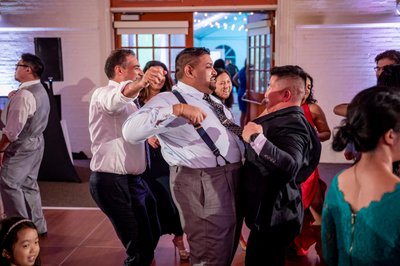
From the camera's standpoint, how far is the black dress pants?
2.97m

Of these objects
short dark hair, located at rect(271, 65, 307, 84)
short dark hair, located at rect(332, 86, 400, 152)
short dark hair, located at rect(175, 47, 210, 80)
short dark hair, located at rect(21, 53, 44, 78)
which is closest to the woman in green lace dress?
short dark hair, located at rect(332, 86, 400, 152)

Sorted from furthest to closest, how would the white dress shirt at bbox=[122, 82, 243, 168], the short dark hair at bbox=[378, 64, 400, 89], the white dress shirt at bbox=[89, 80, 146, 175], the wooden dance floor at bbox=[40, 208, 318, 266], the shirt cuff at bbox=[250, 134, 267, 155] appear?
the wooden dance floor at bbox=[40, 208, 318, 266] → the white dress shirt at bbox=[89, 80, 146, 175] → the short dark hair at bbox=[378, 64, 400, 89] → the white dress shirt at bbox=[122, 82, 243, 168] → the shirt cuff at bbox=[250, 134, 267, 155]

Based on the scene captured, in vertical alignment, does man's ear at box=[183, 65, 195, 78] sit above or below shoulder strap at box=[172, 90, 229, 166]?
above

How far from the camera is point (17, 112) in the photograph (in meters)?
3.78

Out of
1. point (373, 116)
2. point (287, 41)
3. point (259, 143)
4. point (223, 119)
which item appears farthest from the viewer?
point (287, 41)

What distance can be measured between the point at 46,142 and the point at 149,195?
3.36m

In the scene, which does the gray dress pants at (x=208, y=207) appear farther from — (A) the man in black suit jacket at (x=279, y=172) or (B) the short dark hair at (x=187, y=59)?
(B) the short dark hair at (x=187, y=59)

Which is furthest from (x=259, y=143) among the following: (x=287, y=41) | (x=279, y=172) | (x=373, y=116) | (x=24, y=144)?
(x=287, y=41)

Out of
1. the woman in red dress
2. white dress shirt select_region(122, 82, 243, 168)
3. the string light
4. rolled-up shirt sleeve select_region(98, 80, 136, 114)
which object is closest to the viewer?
white dress shirt select_region(122, 82, 243, 168)

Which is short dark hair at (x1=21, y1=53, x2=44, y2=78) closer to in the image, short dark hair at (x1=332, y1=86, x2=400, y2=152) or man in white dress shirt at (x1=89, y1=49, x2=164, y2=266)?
man in white dress shirt at (x1=89, y1=49, x2=164, y2=266)

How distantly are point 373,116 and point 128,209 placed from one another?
1946mm

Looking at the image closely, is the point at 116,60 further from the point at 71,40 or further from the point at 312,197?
the point at 71,40

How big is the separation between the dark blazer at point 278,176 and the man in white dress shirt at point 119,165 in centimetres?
88

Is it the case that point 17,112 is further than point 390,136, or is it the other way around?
point 17,112
